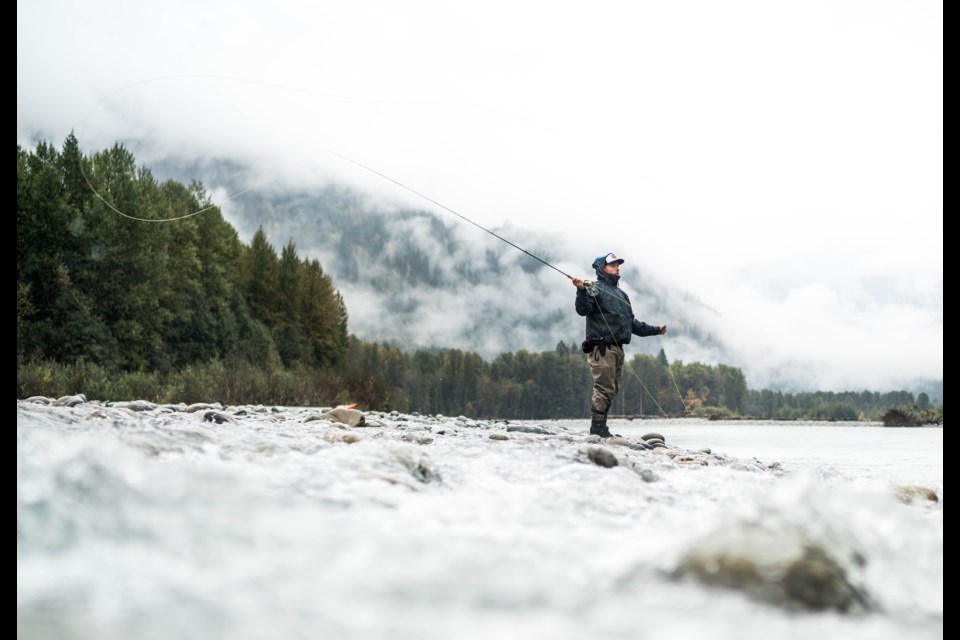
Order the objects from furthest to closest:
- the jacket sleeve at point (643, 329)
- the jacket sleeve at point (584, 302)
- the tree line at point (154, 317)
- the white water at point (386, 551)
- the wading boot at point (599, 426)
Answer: the tree line at point (154, 317) → the jacket sleeve at point (643, 329) → the wading boot at point (599, 426) → the jacket sleeve at point (584, 302) → the white water at point (386, 551)

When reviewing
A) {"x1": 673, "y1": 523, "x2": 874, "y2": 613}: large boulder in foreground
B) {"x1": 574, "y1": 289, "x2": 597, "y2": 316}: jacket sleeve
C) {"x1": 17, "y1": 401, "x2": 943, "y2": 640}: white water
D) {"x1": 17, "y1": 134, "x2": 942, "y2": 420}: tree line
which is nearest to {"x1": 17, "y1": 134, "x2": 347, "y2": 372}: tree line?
{"x1": 17, "y1": 134, "x2": 942, "y2": 420}: tree line

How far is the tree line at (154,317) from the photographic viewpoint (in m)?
24.3

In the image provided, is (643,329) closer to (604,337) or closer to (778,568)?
(604,337)

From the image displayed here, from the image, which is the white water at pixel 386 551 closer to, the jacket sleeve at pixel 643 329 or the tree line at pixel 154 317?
the jacket sleeve at pixel 643 329

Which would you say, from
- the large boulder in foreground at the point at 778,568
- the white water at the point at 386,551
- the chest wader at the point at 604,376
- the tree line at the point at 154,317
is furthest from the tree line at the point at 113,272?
the large boulder in foreground at the point at 778,568

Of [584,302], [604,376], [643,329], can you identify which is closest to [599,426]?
[604,376]

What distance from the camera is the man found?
26.3 ft

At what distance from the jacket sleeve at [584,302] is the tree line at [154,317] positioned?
10.8 meters

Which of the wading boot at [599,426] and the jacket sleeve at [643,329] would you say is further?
the jacket sleeve at [643,329]

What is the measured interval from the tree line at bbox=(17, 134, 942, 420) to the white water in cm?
1589

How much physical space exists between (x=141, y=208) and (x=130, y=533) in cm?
2953
